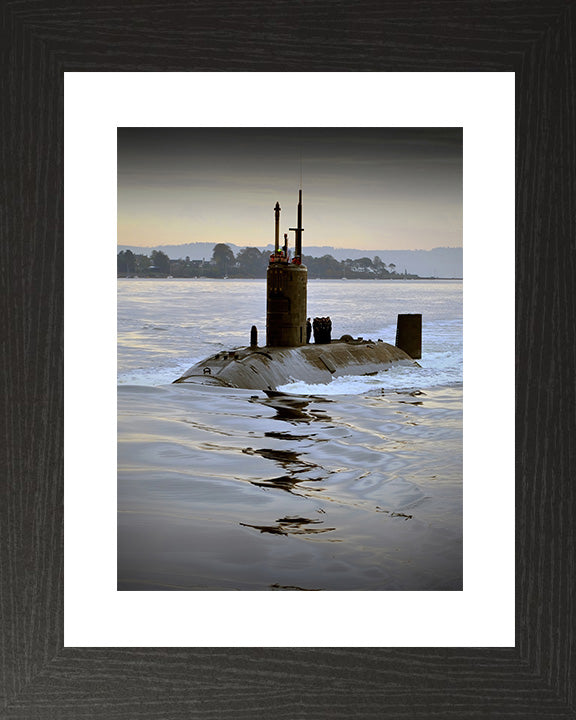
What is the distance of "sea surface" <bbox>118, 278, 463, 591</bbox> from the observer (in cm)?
242

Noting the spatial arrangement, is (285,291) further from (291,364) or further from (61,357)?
(61,357)

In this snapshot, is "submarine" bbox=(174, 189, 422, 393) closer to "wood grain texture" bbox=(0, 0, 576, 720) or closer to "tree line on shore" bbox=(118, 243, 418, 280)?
"tree line on shore" bbox=(118, 243, 418, 280)

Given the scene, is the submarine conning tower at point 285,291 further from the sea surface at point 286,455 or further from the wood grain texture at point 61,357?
the wood grain texture at point 61,357

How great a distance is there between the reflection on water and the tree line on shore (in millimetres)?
455

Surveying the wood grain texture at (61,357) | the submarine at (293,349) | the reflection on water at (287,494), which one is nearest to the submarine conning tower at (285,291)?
the submarine at (293,349)

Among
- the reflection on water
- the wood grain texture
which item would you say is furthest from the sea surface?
the wood grain texture

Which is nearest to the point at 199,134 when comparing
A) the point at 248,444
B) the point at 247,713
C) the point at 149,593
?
the point at 248,444

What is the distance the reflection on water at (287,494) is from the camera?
2398mm

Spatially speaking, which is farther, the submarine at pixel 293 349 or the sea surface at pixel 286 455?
the submarine at pixel 293 349

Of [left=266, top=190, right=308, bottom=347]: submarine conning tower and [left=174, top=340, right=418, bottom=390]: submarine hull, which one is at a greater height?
[left=266, top=190, right=308, bottom=347]: submarine conning tower

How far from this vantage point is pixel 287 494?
270cm

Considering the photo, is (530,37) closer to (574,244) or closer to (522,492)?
(574,244)

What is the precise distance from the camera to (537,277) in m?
1.95

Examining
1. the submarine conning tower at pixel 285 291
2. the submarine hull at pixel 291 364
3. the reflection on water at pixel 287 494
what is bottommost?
the reflection on water at pixel 287 494
